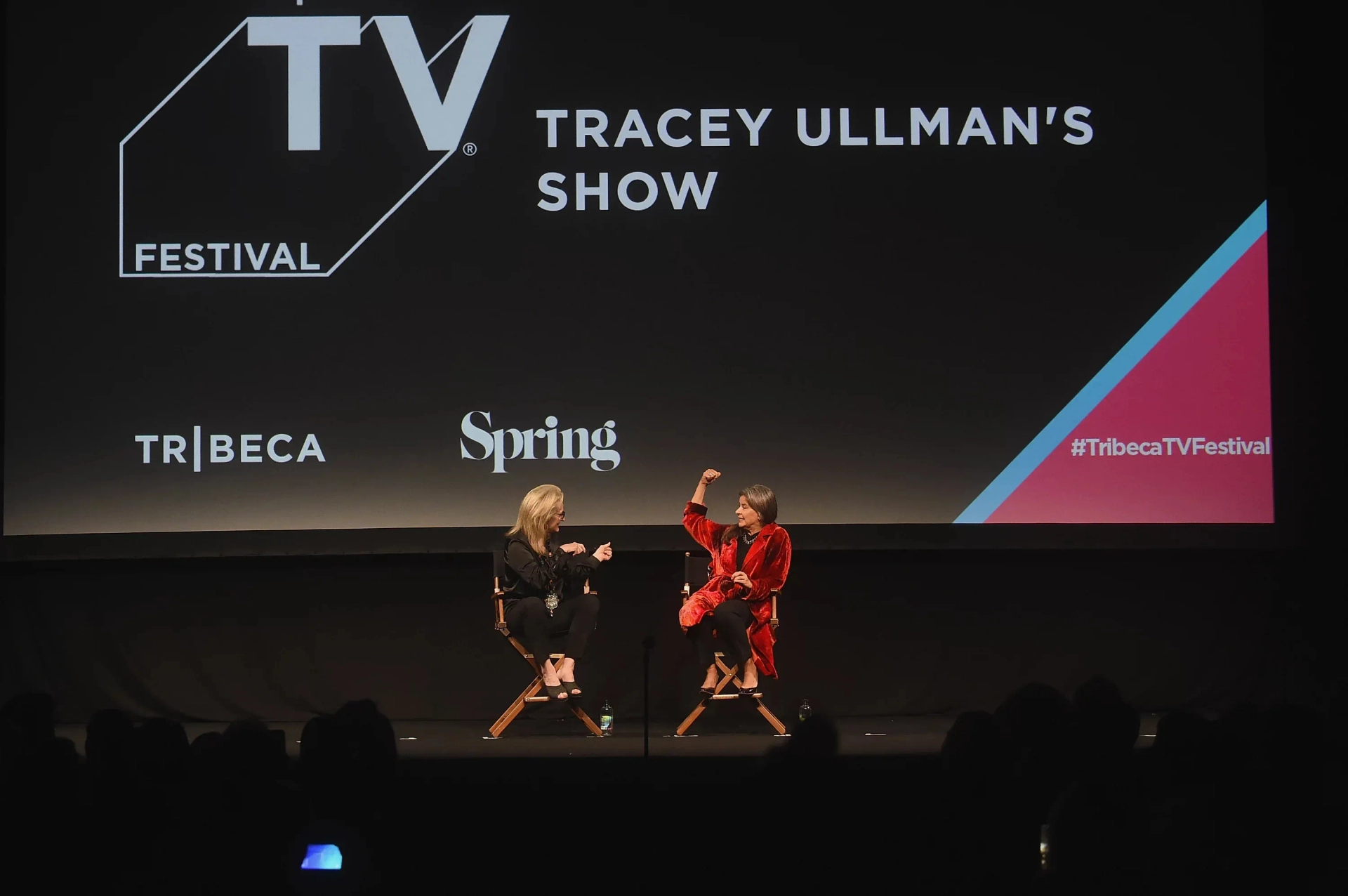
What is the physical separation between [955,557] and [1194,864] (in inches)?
148

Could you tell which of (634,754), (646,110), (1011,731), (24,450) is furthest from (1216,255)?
(24,450)

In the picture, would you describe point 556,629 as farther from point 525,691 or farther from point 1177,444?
point 1177,444

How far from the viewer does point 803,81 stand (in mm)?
5289

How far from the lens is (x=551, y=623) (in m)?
4.93

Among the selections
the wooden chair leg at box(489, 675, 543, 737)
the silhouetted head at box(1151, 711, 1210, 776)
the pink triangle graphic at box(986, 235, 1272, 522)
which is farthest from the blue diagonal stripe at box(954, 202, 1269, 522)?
the silhouetted head at box(1151, 711, 1210, 776)

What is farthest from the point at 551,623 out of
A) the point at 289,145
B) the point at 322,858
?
the point at 322,858

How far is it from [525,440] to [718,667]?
121 centimetres

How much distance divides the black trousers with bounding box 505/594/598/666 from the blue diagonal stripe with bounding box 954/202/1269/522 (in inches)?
62.4

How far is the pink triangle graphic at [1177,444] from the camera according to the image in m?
5.22

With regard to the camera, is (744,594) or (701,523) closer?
(744,594)

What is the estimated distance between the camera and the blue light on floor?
1.75 m

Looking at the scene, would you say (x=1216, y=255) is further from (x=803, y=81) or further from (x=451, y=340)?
(x=451, y=340)

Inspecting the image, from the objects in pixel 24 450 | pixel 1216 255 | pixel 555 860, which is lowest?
pixel 555 860

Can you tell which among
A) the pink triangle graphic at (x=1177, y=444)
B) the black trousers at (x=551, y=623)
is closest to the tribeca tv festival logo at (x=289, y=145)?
the black trousers at (x=551, y=623)
